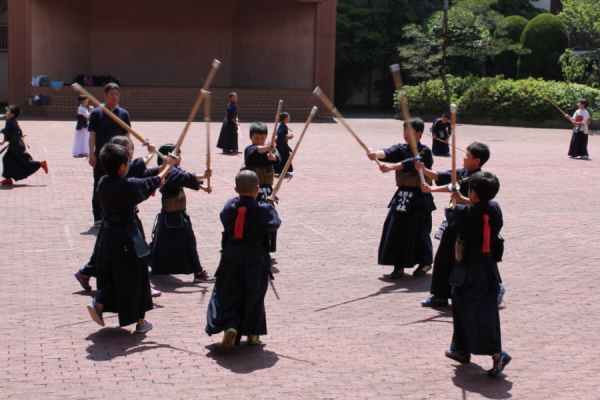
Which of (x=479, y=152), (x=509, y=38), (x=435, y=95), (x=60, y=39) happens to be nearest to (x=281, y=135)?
(x=479, y=152)

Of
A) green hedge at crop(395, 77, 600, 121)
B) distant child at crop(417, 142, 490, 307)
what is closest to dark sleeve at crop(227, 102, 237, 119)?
distant child at crop(417, 142, 490, 307)

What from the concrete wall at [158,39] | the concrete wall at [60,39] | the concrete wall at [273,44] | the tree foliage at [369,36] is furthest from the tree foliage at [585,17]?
the concrete wall at [60,39]

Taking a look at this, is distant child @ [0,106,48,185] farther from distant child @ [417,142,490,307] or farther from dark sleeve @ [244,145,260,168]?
distant child @ [417,142,490,307]

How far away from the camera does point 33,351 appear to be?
17.6ft

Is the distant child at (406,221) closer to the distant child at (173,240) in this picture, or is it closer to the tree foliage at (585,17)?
the distant child at (173,240)

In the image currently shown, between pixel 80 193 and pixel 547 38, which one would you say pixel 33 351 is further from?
pixel 547 38

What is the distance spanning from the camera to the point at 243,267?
548 cm

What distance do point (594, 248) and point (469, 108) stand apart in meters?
21.3

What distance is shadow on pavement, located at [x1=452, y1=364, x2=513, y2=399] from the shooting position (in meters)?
4.84

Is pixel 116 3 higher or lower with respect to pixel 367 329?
higher

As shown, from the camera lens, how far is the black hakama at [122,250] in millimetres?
5551

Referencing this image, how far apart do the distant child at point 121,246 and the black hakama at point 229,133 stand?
12.9 meters

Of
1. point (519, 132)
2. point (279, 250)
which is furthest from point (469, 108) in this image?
point (279, 250)

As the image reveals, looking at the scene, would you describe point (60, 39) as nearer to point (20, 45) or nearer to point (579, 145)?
point (20, 45)
